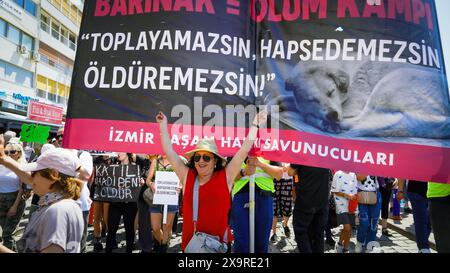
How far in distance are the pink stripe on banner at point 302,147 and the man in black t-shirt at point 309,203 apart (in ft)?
4.98

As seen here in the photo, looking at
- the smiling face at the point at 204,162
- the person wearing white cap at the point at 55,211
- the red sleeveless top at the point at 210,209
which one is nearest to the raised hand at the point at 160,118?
the smiling face at the point at 204,162

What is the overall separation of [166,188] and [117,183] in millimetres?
776

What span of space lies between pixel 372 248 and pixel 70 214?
4.97m

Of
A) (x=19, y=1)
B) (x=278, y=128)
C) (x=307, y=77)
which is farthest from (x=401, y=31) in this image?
(x=19, y=1)

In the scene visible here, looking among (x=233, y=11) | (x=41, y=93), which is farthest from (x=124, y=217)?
(x=41, y=93)

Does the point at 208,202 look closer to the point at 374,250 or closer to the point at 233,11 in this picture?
the point at 233,11

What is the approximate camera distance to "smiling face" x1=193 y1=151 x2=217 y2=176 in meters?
2.73

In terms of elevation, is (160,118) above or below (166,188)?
above

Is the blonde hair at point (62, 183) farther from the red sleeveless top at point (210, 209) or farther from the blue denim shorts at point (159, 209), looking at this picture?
the blue denim shorts at point (159, 209)

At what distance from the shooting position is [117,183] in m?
5.00

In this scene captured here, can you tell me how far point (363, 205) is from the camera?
17.3 ft

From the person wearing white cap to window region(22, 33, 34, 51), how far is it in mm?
29570

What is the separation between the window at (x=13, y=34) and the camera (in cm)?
2477
